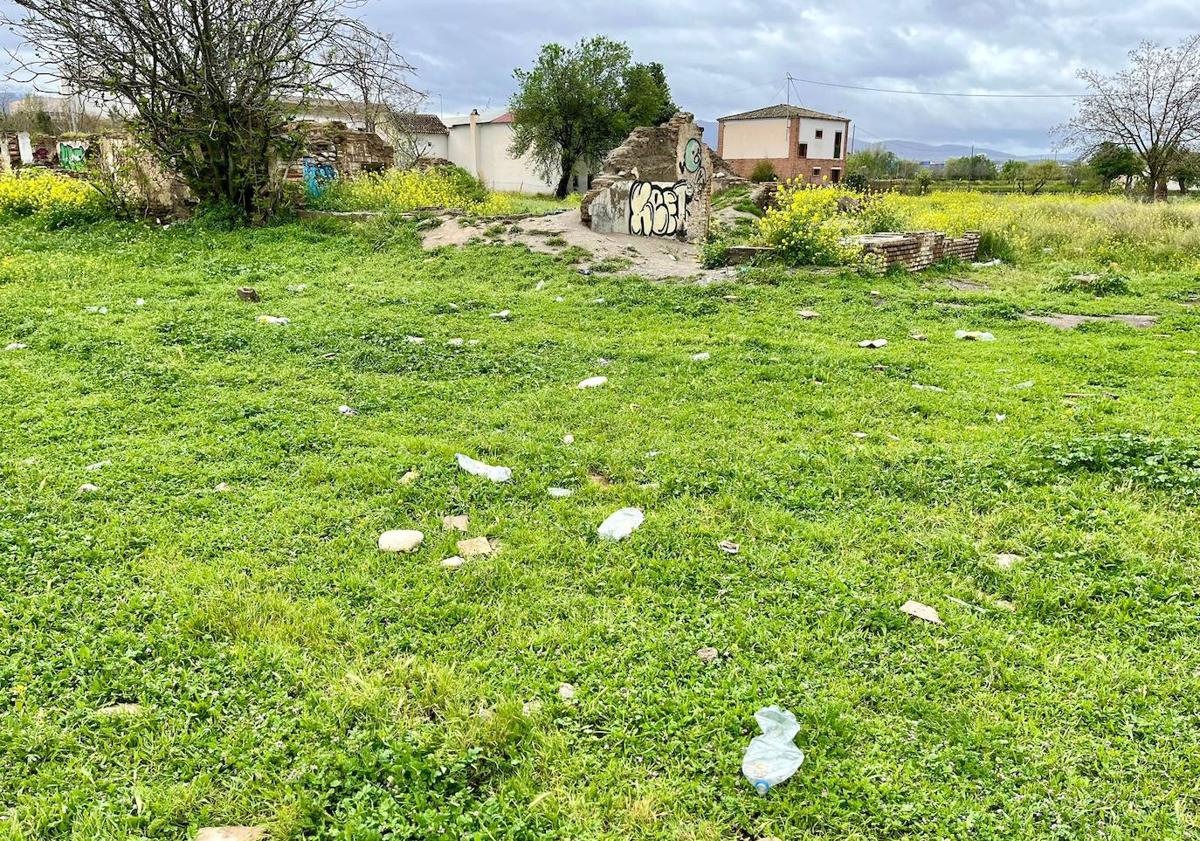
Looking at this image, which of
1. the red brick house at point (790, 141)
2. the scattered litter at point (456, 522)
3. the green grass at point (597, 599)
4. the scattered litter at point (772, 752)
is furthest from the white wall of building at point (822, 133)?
the scattered litter at point (772, 752)

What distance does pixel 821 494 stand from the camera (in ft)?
11.1

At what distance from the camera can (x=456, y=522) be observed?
3.18 m

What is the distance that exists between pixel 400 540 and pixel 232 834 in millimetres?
1349

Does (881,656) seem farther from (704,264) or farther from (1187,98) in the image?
(1187,98)

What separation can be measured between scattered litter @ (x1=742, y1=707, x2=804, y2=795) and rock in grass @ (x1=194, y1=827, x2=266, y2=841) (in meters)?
1.15

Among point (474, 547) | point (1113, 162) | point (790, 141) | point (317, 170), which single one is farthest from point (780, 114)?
point (474, 547)

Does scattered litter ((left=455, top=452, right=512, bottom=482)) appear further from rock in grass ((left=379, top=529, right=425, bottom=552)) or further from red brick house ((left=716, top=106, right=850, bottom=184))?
red brick house ((left=716, top=106, right=850, bottom=184))

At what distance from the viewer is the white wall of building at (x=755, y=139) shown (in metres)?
40.8

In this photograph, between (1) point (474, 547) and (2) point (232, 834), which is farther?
(1) point (474, 547)

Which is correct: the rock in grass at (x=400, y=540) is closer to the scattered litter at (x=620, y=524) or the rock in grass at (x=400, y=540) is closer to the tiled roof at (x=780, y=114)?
the scattered litter at (x=620, y=524)

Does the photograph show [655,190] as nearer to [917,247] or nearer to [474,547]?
[917,247]

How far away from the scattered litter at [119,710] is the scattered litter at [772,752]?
1646 millimetres

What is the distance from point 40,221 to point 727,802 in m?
14.1

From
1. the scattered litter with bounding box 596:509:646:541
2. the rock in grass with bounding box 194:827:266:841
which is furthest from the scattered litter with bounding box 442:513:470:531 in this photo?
the rock in grass with bounding box 194:827:266:841
